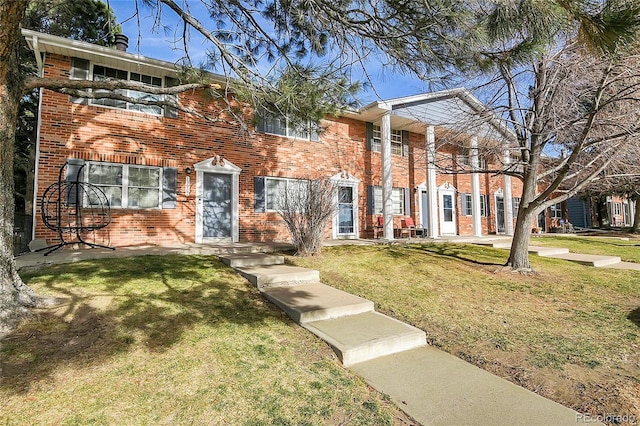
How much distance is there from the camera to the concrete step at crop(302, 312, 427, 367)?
3.44 m

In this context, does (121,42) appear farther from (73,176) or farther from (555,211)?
(555,211)

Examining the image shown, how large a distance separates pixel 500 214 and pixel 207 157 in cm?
1511

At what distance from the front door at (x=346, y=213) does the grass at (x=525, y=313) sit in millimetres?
3639

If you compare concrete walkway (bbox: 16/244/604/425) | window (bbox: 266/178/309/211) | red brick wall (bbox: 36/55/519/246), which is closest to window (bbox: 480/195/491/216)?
red brick wall (bbox: 36/55/519/246)

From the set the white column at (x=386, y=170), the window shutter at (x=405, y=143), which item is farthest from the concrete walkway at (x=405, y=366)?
the window shutter at (x=405, y=143)

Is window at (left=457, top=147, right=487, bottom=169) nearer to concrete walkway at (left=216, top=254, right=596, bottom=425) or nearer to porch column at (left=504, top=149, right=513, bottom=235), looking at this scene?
concrete walkway at (left=216, top=254, right=596, bottom=425)

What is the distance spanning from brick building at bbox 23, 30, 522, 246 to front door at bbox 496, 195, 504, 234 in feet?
19.1

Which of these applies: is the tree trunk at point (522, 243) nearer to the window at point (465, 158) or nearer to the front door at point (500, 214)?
the window at point (465, 158)

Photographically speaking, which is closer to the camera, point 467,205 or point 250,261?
point 250,261

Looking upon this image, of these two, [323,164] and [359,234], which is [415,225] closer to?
[359,234]

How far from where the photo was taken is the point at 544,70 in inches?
271

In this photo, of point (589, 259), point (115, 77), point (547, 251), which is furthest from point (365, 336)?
A: point (115, 77)

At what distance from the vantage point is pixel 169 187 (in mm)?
9141

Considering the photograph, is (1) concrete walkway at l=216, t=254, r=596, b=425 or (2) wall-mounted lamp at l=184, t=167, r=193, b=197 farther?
(2) wall-mounted lamp at l=184, t=167, r=193, b=197
